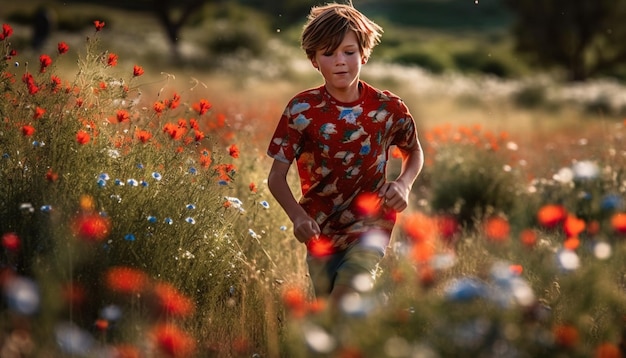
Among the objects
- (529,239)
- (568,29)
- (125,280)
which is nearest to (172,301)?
(125,280)

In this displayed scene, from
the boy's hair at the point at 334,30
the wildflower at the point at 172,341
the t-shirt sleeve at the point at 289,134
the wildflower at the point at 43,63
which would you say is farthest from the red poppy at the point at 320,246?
the wildflower at the point at 43,63

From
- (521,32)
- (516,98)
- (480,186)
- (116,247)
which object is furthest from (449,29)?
(116,247)

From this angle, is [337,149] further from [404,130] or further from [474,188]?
[474,188]

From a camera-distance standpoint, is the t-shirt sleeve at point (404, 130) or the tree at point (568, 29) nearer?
the t-shirt sleeve at point (404, 130)

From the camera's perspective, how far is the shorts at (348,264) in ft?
10.5

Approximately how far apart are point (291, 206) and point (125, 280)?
693mm

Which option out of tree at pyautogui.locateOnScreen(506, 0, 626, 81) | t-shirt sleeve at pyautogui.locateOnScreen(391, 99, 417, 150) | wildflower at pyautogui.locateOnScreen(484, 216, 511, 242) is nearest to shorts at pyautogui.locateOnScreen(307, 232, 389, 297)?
t-shirt sleeve at pyautogui.locateOnScreen(391, 99, 417, 150)

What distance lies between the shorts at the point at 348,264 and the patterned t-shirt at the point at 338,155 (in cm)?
7

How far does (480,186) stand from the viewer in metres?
6.92

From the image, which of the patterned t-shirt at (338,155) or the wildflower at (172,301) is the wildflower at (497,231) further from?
the wildflower at (172,301)

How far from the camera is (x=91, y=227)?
305 centimetres

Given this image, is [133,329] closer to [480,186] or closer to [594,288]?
[594,288]

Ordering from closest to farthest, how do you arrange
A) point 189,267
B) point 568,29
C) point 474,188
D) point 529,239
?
point 189,267 → point 529,239 → point 474,188 → point 568,29

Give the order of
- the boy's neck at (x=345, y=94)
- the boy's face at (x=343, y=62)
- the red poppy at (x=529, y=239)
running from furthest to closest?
the red poppy at (x=529, y=239)
the boy's neck at (x=345, y=94)
the boy's face at (x=343, y=62)
